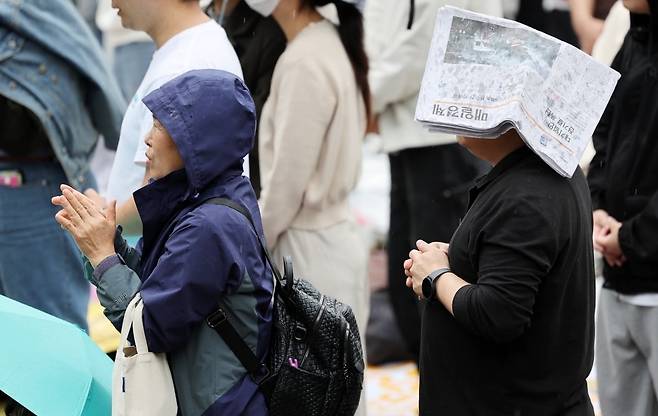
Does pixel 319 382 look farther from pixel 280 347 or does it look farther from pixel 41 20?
pixel 41 20

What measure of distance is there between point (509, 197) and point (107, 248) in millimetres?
1013

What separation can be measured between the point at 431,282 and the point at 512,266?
262 millimetres

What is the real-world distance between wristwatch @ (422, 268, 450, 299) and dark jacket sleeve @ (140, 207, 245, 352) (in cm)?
47

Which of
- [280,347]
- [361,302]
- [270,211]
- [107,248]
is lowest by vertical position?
[361,302]

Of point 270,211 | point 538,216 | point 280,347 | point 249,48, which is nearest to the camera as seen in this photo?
point 538,216

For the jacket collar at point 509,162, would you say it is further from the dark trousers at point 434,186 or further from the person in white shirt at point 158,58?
the dark trousers at point 434,186

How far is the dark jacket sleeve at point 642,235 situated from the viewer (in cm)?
317

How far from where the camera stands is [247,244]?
8.39 feet

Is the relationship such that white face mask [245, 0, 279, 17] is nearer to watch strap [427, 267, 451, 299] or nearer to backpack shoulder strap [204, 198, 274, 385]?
backpack shoulder strap [204, 198, 274, 385]

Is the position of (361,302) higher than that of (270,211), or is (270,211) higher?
(270,211)

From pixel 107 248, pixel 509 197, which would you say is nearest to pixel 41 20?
pixel 107 248

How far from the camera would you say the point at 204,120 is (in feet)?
8.40

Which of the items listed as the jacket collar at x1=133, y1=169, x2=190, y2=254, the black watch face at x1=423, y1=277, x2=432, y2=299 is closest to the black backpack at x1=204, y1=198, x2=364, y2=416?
the jacket collar at x1=133, y1=169, x2=190, y2=254

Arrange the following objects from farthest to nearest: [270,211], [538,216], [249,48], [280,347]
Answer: [249,48]
[270,211]
[280,347]
[538,216]
